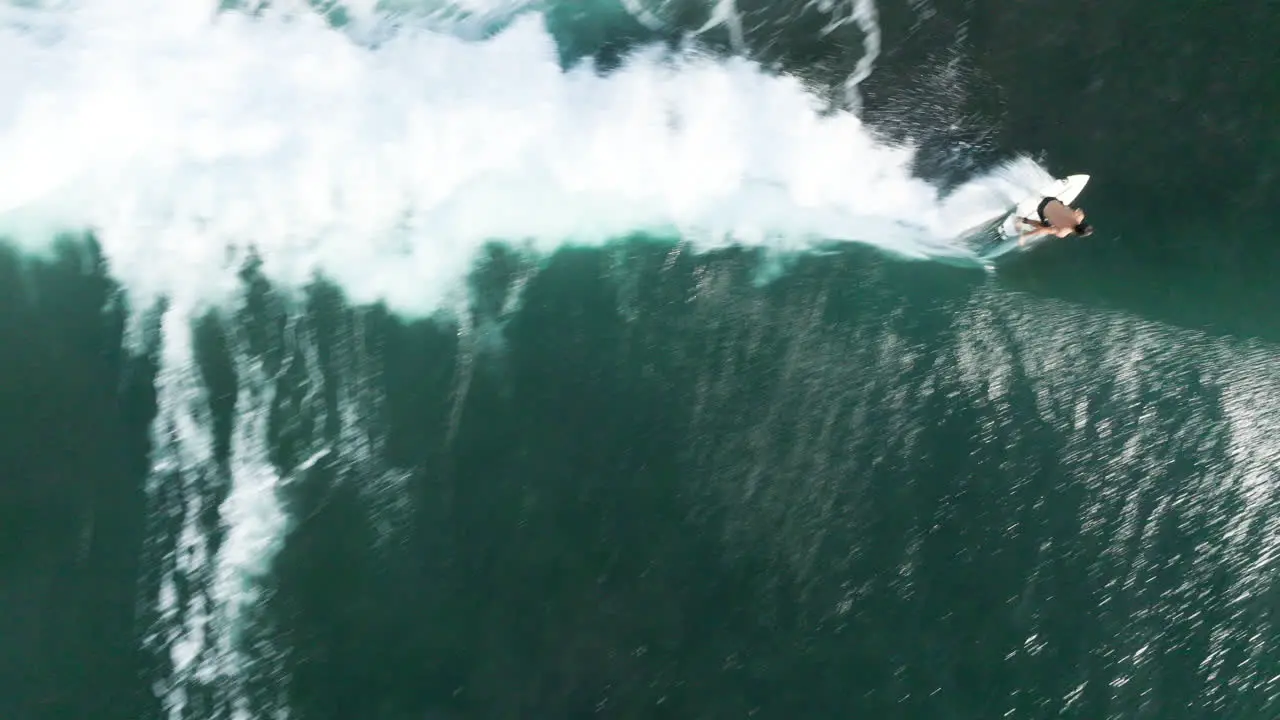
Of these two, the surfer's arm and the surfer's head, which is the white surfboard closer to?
the surfer's arm

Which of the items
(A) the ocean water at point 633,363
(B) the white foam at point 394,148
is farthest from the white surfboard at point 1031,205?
(B) the white foam at point 394,148

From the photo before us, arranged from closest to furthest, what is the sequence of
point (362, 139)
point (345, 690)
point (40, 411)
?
point (345, 690), point (40, 411), point (362, 139)

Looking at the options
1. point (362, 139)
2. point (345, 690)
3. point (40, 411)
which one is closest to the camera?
point (345, 690)

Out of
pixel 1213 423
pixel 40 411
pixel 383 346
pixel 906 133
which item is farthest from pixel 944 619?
pixel 40 411

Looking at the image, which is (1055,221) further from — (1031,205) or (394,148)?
(394,148)

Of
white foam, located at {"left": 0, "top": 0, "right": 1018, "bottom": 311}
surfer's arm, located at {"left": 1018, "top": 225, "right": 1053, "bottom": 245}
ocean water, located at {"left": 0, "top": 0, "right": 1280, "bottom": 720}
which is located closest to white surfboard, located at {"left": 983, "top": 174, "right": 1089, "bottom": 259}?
surfer's arm, located at {"left": 1018, "top": 225, "right": 1053, "bottom": 245}

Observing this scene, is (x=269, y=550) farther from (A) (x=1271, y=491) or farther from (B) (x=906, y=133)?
(A) (x=1271, y=491)

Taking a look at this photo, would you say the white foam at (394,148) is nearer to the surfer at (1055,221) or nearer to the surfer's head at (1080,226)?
the surfer at (1055,221)
